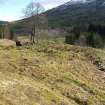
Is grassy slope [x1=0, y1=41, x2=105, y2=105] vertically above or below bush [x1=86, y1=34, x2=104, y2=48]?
above

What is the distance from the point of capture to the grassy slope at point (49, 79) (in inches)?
833

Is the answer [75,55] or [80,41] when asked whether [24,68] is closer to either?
[75,55]

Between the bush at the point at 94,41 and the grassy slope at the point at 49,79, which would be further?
the bush at the point at 94,41

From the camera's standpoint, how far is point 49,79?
85.1 ft

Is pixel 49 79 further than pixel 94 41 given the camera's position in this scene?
No

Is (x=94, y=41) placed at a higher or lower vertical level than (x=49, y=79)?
lower

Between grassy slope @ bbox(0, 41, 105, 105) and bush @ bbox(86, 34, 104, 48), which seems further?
bush @ bbox(86, 34, 104, 48)

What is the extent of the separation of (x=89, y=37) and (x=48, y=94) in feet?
294

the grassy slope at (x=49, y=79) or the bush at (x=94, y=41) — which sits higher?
the grassy slope at (x=49, y=79)

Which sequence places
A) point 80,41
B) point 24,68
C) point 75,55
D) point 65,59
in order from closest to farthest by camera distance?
point 24,68 → point 65,59 → point 75,55 → point 80,41

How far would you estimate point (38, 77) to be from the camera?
25.9 meters

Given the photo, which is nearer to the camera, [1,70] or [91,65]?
[1,70]

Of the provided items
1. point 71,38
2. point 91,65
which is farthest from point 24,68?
point 71,38

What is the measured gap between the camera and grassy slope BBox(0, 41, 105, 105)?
69.4 ft
